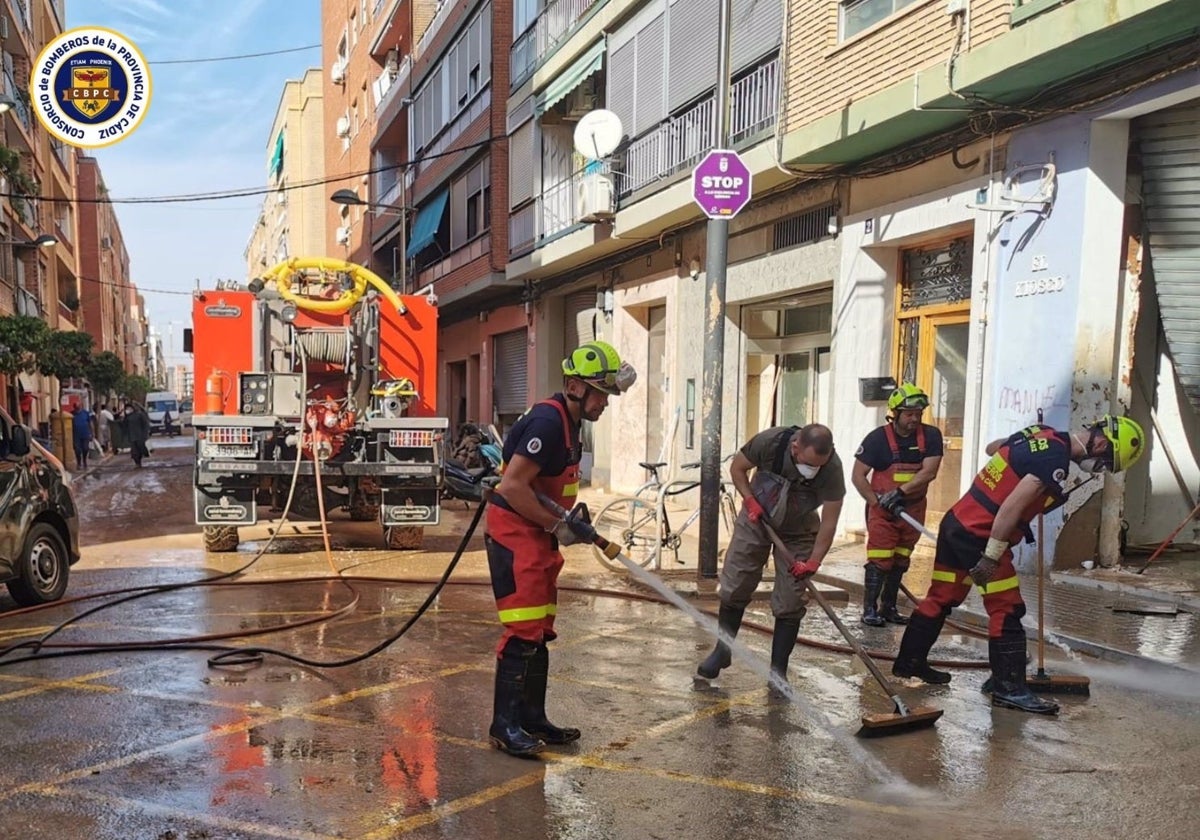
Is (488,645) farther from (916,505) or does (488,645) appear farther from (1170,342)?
(1170,342)

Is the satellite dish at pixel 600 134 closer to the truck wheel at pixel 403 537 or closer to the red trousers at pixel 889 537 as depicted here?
the truck wheel at pixel 403 537

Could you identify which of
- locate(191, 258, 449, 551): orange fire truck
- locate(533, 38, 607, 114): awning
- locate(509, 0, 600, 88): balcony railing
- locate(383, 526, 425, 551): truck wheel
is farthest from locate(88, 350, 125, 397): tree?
locate(383, 526, 425, 551): truck wheel

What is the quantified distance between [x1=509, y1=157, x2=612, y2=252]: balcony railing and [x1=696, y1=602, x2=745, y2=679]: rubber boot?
1083 cm

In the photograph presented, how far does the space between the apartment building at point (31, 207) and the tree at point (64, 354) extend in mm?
3085

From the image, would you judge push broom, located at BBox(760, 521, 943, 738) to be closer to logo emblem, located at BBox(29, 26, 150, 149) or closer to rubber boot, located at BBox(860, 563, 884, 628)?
rubber boot, located at BBox(860, 563, 884, 628)

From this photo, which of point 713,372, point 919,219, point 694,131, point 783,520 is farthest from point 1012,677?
point 694,131

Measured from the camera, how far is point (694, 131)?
12.9 m

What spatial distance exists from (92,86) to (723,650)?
9.46 metres

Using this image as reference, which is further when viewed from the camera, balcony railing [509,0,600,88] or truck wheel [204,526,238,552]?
balcony railing [509,0,600,88]

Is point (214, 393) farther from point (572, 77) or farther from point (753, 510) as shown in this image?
point (572, 77)

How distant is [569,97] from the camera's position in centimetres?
1734

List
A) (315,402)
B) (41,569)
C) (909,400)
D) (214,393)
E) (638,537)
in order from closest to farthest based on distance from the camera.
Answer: (909,400), (41,569), (638,537), (315,402), (214,393)

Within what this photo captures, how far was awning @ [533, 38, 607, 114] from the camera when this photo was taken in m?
15.4

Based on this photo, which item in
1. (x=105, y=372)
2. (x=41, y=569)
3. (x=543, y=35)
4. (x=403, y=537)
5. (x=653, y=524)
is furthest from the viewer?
(x=105, y=372)
